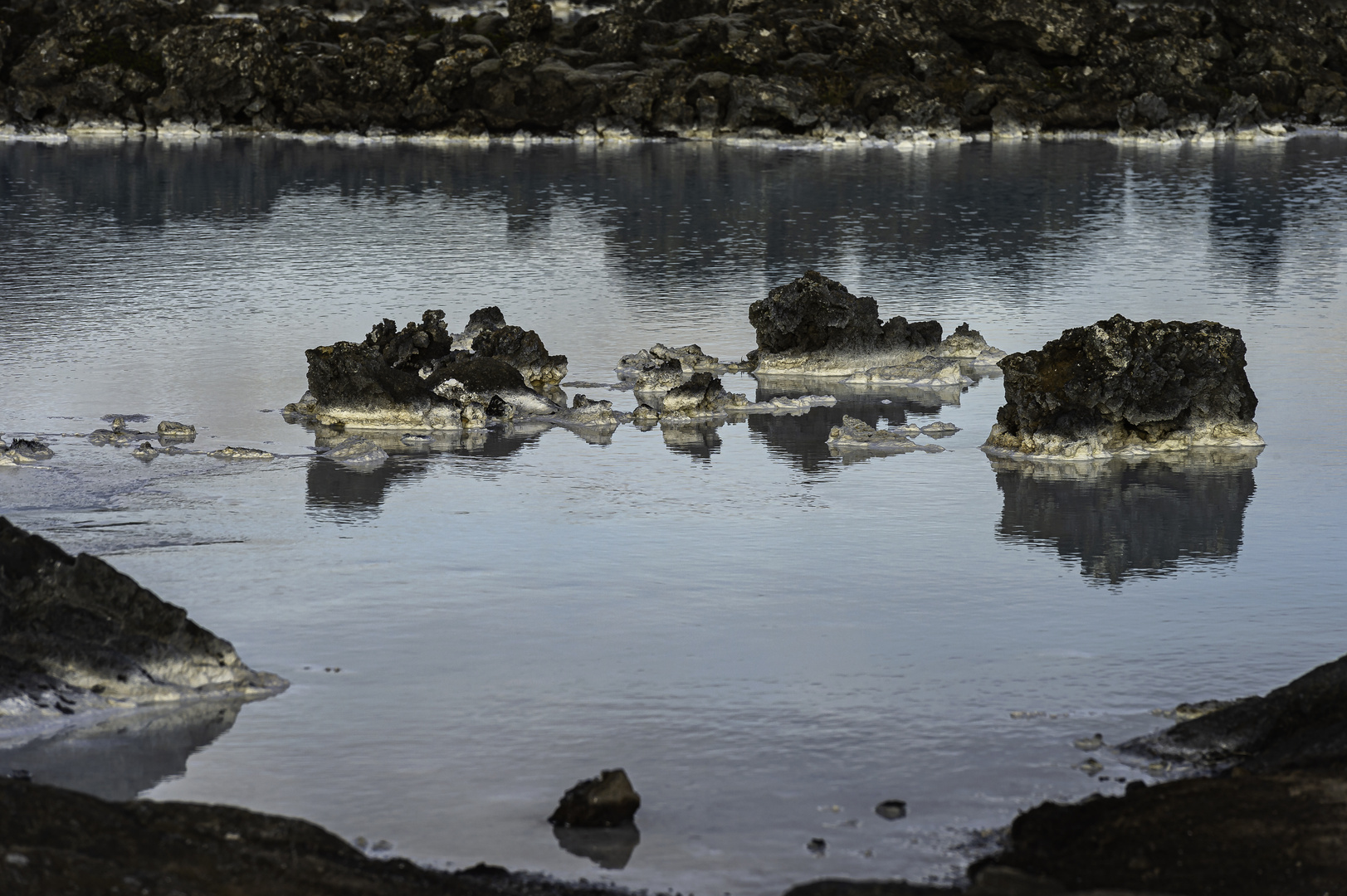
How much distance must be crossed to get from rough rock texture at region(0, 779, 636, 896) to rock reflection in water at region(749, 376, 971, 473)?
11.3 m

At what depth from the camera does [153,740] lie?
10.7 meters

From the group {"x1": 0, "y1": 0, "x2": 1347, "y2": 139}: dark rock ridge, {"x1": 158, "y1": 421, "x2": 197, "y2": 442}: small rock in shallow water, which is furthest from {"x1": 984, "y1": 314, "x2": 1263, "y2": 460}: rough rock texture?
{"x1": 0, "y1": 0, "x2": 1347, "y2": 139}: dark rock ridge

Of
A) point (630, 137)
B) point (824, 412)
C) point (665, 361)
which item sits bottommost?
point (824, 412)

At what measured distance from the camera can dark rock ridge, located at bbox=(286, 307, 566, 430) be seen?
2117cm

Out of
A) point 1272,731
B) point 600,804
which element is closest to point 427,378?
point 600,804

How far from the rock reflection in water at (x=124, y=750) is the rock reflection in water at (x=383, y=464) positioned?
5.56 meters

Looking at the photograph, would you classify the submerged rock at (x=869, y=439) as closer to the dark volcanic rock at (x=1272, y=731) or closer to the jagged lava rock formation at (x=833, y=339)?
the jagged lava rock formation at (x=833, y=339)

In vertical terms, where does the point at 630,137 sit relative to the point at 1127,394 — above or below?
above

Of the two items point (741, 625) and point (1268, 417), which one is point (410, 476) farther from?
point (1268, 417)

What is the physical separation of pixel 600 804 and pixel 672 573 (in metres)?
5.33

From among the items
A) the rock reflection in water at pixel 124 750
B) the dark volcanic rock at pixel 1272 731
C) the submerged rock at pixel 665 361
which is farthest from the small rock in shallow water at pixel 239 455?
the dark volcanic rock at pixel 1272 731

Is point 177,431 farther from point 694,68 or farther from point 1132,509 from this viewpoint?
point 694,68

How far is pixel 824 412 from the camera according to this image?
22.7m

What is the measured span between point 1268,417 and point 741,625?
11338 millimetres
